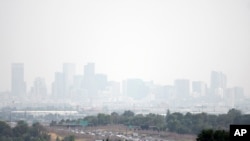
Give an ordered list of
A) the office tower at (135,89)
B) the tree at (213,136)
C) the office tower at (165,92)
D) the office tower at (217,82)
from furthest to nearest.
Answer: the office tower at (135,89) → the office tower at (165,92) → the office tower at (217,82) → the tree at (213,136)

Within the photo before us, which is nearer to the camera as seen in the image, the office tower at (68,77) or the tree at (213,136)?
the tree at (213,136)

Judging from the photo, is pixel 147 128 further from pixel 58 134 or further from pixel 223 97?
pixel 223 97

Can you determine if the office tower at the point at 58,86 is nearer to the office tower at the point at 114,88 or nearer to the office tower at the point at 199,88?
the office tower at the point at 114,88

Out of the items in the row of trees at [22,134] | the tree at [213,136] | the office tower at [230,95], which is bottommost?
the row of trees at [22,134]

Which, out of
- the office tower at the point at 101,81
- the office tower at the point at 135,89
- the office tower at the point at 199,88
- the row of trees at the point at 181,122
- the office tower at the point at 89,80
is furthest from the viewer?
the office tower at the point at 101,81

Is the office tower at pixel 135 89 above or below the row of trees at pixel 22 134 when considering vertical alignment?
above

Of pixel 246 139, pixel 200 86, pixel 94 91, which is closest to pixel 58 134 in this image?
pixel 246 139

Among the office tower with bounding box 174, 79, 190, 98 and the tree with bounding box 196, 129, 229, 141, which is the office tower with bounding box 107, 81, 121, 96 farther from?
the tree with bounding box 196, 129, 229, 141

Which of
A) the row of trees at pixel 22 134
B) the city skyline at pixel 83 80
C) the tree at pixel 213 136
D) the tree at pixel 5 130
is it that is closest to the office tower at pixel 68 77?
the city skyline at pixel 83 80
